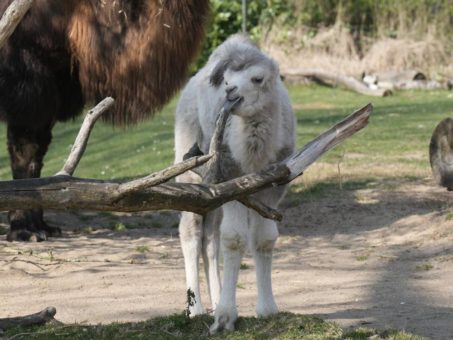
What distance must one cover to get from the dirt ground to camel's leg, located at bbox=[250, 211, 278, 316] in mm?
473

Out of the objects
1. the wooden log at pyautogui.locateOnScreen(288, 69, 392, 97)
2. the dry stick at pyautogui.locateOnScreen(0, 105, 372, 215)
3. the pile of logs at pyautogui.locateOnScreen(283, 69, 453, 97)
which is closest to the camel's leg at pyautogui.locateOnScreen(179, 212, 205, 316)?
the dry stick at pyautogui.locateOnScreen(0, 105, 372, 215)

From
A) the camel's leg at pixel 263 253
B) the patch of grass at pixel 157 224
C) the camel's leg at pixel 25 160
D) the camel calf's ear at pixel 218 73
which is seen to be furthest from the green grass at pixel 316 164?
the camel calf's ear at pixel 218 73

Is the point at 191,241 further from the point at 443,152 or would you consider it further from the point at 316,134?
the point at 316,134

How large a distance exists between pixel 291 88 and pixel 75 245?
53.5 feet

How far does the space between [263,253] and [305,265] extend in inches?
103

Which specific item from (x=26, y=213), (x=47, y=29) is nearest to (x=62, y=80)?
(x=47, y=29)

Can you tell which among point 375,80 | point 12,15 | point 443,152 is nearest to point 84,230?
point 443,152

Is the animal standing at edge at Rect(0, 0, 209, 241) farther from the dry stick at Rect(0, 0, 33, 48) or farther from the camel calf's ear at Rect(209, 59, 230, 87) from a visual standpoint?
the dry stick at Rect(0, 0, 33, 48)

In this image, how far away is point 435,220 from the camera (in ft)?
32.8

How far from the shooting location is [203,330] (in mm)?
5844

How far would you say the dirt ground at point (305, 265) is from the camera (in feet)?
22.1

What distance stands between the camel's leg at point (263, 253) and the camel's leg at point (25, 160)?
3963 mm

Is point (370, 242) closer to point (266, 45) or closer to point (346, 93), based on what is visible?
point (346, 93)

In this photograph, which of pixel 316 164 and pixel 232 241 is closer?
pixel 232 241
